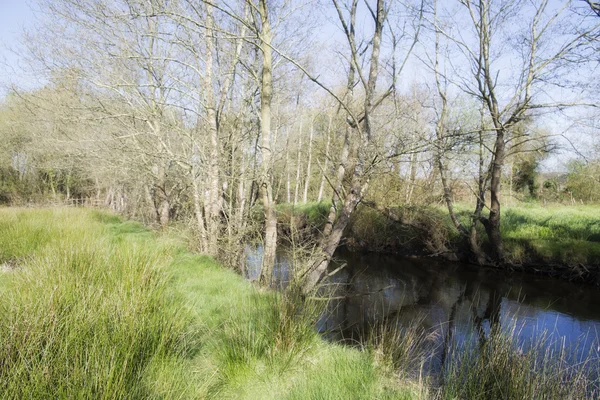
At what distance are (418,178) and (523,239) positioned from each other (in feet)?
14.4

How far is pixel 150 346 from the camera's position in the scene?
2535 millimetres

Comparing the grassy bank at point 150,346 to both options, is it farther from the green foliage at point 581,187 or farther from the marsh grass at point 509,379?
the green foliage at point 581,187

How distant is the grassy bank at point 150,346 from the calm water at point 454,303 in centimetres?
145

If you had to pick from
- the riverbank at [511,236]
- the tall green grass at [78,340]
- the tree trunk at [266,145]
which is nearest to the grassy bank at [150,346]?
the tall green grass at [78,340]

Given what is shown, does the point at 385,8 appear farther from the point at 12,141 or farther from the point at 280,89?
the point at 12,141

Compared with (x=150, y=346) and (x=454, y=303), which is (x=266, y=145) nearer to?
(x=150, y=346)

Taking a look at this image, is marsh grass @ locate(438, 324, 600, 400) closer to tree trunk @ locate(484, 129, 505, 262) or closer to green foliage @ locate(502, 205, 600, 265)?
green foliage @ locate(502, 205, 600, 265)

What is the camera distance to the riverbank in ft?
30.2

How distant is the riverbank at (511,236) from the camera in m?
9.20

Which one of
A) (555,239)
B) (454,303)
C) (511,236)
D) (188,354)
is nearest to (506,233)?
(511,236)

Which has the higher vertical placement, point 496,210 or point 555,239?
point 496,210

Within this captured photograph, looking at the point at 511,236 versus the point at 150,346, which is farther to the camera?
the point at 511,236

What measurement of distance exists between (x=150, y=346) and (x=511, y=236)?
11.6 meters

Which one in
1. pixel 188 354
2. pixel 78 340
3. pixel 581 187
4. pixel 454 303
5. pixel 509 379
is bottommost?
pixel 454 303
